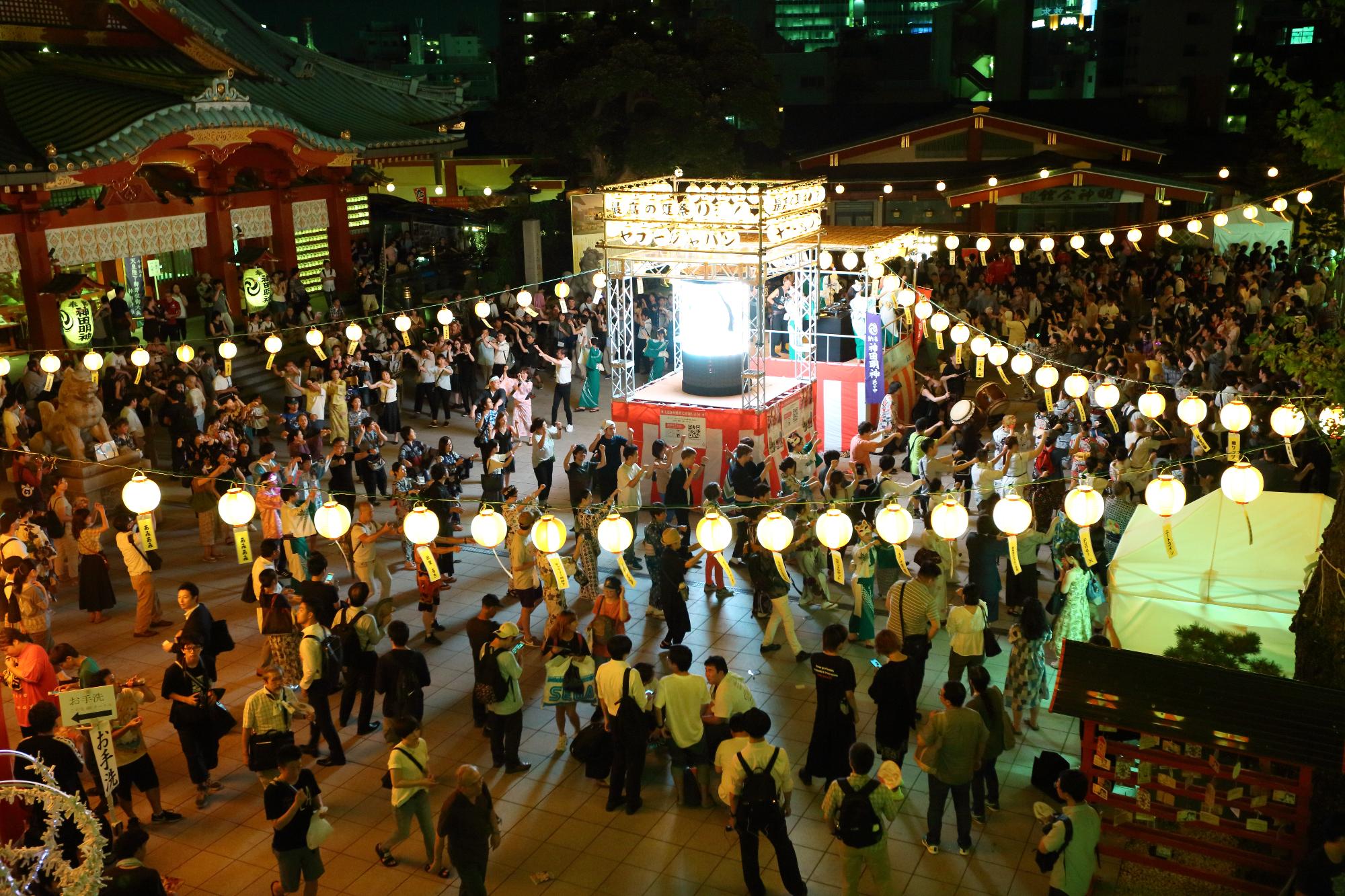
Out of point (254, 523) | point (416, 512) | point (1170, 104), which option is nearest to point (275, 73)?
point (254, 523)

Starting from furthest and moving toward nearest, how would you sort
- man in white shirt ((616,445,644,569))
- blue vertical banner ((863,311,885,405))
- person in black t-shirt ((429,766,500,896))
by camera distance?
blue vertical banner ((863,311,885,405)), man in white shirt ((616,445,644,569)), person in black t-shirt ((429,766,500,896))

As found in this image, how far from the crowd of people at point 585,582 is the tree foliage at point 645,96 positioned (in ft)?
33.6

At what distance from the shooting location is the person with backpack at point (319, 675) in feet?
29.0

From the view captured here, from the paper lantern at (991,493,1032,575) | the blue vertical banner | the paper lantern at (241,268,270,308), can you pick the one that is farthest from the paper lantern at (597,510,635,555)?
the paper lantern at (241,268,270,308)

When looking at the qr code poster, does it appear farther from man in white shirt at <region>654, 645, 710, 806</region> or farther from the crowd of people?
man in white shirt at <region>654, 645, 710, 806</region>

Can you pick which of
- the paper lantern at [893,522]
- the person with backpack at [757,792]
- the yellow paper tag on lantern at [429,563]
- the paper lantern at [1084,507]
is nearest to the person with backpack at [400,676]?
the yellow paper tag on lantern at [429,563]

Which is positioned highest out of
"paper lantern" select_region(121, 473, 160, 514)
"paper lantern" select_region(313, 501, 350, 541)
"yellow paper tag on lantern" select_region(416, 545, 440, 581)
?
"paper lantern" select_region(121, 473, 160, 514)

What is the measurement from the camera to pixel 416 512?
30.6 ft

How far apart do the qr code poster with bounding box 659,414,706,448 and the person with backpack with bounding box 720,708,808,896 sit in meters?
8.68

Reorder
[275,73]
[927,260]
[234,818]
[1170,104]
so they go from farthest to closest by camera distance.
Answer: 1. [1170,104]
2. [927,260]
3. [275,73]
4. [234,818]

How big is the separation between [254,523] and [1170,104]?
44.7 metres

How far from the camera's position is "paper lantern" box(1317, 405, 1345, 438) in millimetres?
7458

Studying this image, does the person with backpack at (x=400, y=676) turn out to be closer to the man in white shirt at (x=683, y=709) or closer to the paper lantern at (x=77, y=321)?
the man in white shirt at (x=683, y=709)

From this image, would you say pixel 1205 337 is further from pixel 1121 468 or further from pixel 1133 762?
pixel 1133 762
